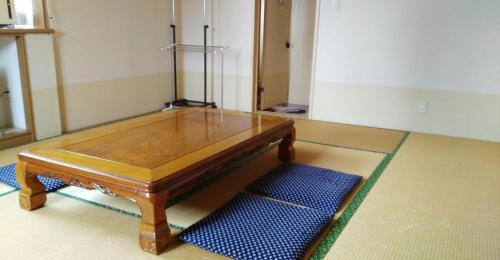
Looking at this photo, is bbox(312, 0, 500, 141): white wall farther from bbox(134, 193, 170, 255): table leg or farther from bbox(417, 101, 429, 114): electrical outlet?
bbox(134, 193, 170, 255): table leg

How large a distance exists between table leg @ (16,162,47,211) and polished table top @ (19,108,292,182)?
0.36 feet

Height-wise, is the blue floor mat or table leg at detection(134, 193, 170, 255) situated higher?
table leg at detection(134, 193, 170, 255)

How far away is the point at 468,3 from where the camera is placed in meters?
4.12

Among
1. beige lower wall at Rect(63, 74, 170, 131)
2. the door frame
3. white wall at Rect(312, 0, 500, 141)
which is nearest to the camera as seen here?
white wall at Rect(312, 0, 500, 141)

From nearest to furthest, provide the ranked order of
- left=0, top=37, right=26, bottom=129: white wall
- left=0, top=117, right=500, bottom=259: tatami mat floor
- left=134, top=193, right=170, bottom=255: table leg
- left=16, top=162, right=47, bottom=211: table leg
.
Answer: left=134, top=193, right=170, bottom=255: table leg
left=0, top=117, right=500, bottom=259: tatami mat floor
left=16, top=162, right=47, bottom=211: table leg
left=0, top=37, right=26, bottom=129: white wall

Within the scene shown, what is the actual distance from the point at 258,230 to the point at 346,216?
61 centimetres

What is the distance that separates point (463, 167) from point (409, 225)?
136 cm

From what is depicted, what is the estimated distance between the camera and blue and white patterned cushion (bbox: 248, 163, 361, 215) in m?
2.55

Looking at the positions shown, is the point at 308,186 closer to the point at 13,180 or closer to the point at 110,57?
the point at 13,180

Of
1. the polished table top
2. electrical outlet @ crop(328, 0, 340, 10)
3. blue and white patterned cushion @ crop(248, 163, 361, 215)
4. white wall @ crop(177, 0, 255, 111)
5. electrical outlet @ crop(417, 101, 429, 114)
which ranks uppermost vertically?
electrical outlet @ crop(328, 0, 340, 10)

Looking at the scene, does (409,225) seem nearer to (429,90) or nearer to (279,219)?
(279,219)

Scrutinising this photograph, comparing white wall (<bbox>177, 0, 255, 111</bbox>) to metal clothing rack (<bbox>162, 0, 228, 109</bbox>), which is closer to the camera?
white wall (<bbox>177, 0, 255, 111</bbox>)

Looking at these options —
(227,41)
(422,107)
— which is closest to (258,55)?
(227,41)

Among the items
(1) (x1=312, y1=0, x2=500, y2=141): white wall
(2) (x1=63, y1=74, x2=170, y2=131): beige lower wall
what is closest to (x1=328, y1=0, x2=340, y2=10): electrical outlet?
(1) (x1=312, y1=0, x2=500, y2=141): white wall
